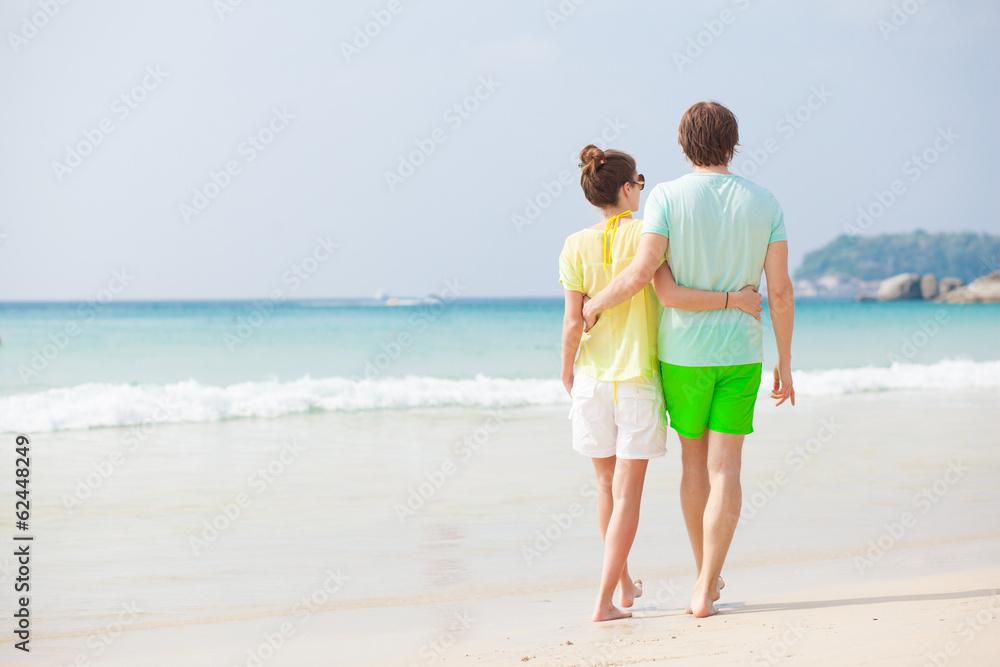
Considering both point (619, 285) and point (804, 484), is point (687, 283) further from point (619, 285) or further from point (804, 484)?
point (804, 484)

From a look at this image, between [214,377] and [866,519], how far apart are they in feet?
46.0

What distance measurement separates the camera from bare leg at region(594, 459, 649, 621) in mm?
2807

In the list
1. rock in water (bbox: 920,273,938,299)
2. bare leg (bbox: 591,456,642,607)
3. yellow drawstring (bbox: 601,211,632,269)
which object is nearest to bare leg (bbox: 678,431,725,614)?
bare leg (bbox: 591,456,642,607)

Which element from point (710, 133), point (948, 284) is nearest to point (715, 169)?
point (710, 133)

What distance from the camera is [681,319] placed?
2.76 meters

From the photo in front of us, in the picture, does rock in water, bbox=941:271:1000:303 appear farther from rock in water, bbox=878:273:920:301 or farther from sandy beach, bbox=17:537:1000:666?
sandy beach, bbox=17:537:1000:666

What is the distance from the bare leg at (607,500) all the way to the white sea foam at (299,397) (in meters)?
7.29

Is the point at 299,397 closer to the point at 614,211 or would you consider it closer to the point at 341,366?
the point at 341,366

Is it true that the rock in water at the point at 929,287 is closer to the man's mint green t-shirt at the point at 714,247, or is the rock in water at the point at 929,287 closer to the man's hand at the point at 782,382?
the man's hand at the point at 782,382

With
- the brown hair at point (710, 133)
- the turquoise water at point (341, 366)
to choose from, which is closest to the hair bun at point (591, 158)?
the brown hair at point (710, 133)

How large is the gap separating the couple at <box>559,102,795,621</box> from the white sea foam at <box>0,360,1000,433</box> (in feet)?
24.5

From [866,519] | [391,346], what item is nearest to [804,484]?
[866,519]

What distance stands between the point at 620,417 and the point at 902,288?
68.4m

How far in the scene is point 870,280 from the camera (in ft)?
248
